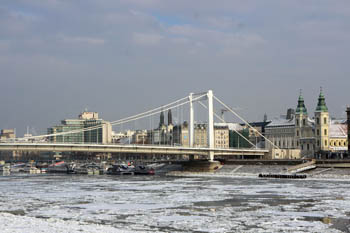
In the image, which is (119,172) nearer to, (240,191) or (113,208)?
(240,191)

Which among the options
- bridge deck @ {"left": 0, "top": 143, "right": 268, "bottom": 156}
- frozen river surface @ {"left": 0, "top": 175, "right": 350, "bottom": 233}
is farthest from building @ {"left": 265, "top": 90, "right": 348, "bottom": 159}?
frozen river surface @ {"left": 0, "top": 175, "right": 350, "bottom": 233}

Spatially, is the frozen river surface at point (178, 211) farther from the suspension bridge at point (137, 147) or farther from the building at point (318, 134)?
the building at point (318, 134)

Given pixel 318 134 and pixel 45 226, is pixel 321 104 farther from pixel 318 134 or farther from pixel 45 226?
pixel 45 226

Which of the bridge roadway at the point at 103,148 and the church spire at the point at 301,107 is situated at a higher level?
the church spire at the point at 301,107

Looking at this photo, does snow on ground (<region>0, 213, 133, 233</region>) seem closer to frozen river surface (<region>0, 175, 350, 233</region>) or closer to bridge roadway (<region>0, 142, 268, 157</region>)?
frozen river surface (<region>0, 175, 350, 233</region>)

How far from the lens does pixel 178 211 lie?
4419cm

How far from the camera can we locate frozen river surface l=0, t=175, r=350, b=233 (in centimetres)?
3556

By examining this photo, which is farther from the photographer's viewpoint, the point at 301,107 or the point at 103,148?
the point at 301,107

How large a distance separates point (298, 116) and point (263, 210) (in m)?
141

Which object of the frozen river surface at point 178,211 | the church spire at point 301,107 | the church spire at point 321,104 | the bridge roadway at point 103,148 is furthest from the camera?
the church spire at point 301,107

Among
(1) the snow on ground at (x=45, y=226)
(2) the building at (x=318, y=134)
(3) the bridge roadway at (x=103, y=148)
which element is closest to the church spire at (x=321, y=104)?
(2) the building at (x=318, y=134)

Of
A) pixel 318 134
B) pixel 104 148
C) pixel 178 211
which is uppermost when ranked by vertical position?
pixel 318 134

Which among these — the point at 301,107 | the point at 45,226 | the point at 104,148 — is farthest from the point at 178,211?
the point at 301,107

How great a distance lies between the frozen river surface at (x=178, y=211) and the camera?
35.6 metres
